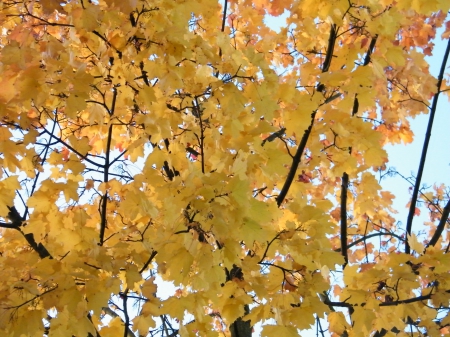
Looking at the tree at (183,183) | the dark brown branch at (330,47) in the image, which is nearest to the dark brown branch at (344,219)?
the tree at (183,183)

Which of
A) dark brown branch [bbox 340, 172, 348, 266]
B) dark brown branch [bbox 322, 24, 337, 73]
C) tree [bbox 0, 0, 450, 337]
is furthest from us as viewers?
dark brown branch [bbox 340, 172, 348, 266]

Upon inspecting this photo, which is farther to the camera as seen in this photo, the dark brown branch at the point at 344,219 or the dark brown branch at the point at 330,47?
the dark brown branch at the point at 344,219

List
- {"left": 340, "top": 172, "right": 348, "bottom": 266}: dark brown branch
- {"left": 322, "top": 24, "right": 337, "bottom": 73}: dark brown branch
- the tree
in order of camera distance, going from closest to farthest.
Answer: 1. the tree
2. {"left": 322, "top": 24, "right": 337, "bottom": 73}: dark brown branch
3. {"left": 340, "top": 172, "right": 348, "bottom": 266}: dark brown branch

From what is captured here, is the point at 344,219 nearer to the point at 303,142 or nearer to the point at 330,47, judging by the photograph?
the point at 303,142

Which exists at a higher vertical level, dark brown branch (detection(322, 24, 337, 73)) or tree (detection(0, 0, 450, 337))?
dark brown branch (detection(322, 24, 337, 73))

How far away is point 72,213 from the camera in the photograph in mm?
2207

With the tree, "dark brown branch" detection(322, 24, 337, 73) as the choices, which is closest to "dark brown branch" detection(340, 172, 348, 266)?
the tree

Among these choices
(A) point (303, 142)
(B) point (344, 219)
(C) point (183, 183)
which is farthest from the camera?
(B) point (344, 219)

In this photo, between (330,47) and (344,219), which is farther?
(344,219)

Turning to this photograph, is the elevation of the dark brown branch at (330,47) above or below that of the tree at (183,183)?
above

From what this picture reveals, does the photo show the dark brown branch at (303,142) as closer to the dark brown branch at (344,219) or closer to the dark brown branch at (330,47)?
the dark brown branch at (330,47)

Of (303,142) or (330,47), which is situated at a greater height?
(330,47)

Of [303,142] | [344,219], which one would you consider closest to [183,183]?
[303,142]

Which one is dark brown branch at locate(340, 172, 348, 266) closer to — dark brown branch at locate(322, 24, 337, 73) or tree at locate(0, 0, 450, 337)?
tree at locate(0, 0, 450, 337)
